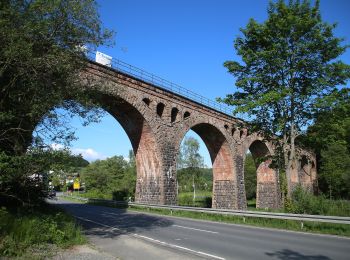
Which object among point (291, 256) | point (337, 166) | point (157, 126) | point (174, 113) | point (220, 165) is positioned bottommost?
point (291, 256)

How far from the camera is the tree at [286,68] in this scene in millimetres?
16766

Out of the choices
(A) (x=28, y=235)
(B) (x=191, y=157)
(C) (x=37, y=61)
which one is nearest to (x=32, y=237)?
(A) (x=28, y=235)

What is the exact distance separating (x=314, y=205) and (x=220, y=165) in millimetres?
19946

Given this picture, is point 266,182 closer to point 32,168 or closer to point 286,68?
point 286,68

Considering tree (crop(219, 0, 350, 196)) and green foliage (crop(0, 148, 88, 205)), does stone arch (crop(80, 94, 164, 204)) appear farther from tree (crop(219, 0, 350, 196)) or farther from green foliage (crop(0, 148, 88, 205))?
green foliage (crop(0, 148, 88, 205))

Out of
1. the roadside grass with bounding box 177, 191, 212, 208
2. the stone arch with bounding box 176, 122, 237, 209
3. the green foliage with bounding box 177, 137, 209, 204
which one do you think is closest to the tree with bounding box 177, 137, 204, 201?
the green foliage with bounding box 177, 137, 209, 204

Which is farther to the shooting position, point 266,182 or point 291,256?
point 266,182

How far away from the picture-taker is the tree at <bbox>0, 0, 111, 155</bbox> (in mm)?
8836

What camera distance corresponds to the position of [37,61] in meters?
9.20

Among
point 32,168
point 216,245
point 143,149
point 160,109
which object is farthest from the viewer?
point 160,109

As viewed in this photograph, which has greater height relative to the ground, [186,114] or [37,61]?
[186,114]

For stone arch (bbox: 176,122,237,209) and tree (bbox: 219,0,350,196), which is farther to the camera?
stone arch (bbox: 176,122,237,209)

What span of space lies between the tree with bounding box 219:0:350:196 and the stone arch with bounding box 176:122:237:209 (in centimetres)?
1426

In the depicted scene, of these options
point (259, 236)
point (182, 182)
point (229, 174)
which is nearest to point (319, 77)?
point (259, 236)
